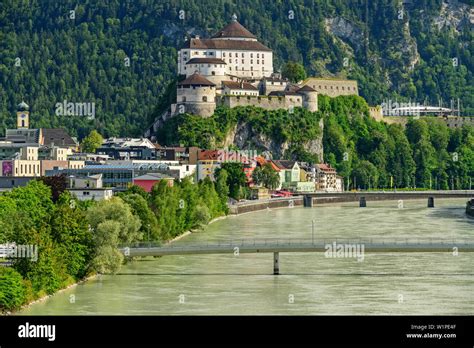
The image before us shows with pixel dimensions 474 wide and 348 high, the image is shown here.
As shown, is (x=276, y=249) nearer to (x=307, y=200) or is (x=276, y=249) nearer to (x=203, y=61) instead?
(x=307, y=200)

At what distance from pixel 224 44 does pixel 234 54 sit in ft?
3.37

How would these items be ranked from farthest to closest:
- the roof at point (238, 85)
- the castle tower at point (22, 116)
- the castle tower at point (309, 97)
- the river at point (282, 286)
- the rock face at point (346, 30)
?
the rock face at point (346, 30) < the castle tower at point (22, 116) < the castle tower at point (309, 97) < the roof at point (238, 85) < the river at point (282, 286)

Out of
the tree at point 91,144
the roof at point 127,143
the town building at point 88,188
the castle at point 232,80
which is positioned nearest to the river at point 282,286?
the town building at point 88,188

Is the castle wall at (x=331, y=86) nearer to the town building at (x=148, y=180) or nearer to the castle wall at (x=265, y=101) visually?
the castle wall at (x=265, y=101)

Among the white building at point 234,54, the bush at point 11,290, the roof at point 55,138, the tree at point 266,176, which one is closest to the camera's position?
the bush at point 11,290

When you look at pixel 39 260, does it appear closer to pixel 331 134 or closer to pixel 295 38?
pixel 331 134

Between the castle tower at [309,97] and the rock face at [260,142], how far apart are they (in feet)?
6.99

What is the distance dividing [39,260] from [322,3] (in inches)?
5269

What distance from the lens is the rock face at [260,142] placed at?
10906cm

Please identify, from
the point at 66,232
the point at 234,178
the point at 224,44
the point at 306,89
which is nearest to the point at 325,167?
the point at 306,89

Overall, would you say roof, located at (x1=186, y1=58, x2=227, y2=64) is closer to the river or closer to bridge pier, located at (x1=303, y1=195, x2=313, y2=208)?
bridge pier, located at (x1=303, y1=195, x2=313, y2=208)

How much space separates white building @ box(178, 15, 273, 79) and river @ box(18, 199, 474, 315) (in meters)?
48.3

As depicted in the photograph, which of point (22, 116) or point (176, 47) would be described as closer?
point (22, 116)

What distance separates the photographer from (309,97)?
113375mm
